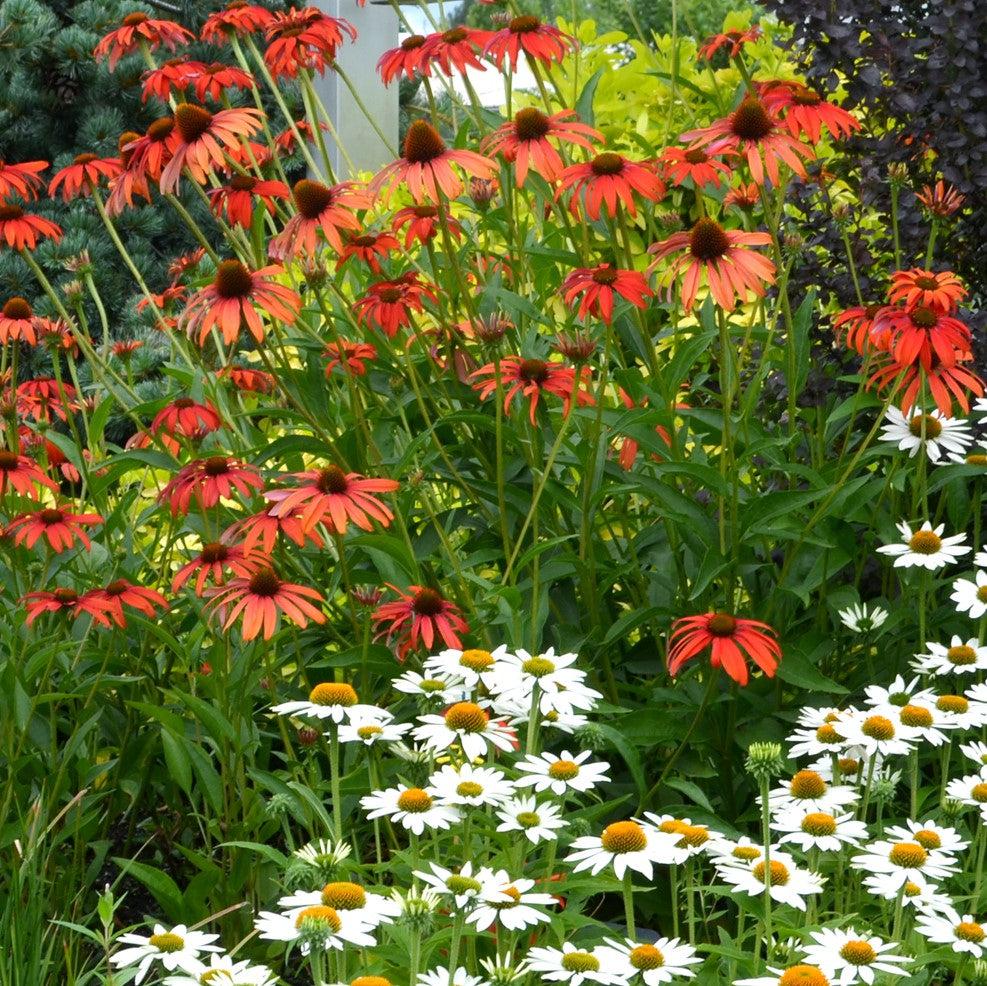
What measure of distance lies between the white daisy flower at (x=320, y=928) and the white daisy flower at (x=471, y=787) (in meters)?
0.20

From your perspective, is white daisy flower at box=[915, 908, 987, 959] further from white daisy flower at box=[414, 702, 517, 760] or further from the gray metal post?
the gray metal post

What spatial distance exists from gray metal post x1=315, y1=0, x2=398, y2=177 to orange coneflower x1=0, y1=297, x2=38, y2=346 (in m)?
3.17

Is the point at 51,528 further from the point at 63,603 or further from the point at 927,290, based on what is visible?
the point at 927,290

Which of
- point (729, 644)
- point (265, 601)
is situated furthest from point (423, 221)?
point (729, 644)

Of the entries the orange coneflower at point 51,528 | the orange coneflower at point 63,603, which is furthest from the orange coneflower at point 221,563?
the orange coneflower at point 51,528

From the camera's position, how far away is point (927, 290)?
2.25m

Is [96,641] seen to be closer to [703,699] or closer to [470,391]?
[470,391]

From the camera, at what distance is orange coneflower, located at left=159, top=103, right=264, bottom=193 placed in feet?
7.48

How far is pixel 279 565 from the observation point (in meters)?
2.48

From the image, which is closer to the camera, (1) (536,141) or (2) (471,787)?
(2) (471,787)

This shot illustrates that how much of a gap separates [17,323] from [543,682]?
1.49 m

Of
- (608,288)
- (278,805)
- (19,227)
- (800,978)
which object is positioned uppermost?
(19,227)

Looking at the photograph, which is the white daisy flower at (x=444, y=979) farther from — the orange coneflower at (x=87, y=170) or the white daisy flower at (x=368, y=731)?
the orange coneflower at (x=87, y=170)

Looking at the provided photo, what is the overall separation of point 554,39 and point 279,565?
3.32 feet
